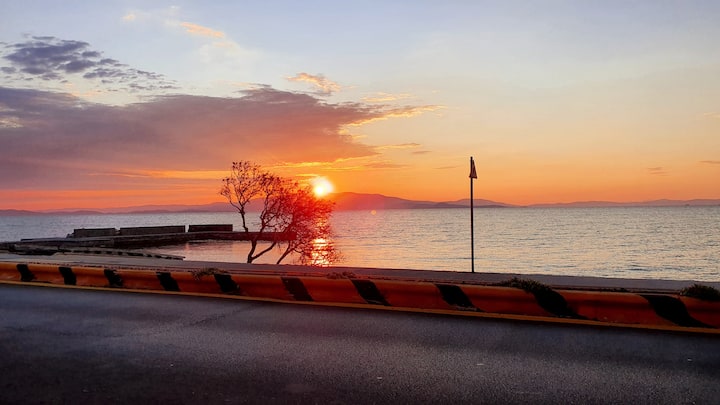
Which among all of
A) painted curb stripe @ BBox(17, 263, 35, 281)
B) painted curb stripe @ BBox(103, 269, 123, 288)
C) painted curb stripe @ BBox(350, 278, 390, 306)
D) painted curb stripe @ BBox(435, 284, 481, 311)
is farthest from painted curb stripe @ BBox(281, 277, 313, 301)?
painted curb stripe @ BBox(17, 263, 35, 281)

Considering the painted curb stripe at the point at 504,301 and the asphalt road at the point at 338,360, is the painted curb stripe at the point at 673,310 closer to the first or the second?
the asphalt road at the point at 338,360

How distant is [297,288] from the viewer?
9.61 metres

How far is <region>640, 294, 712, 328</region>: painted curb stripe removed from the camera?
7.02 metres

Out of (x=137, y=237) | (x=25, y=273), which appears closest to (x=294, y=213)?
(x=25, y=273)

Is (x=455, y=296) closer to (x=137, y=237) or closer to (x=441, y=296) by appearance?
(x=441, y=296)

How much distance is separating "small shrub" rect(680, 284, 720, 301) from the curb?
2.5 inches

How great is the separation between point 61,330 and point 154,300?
237 cm

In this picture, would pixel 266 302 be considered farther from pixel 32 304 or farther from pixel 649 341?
pixel 649 341

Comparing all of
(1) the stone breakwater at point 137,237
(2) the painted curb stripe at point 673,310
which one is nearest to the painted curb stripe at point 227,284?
(2) the painted curb stripe at point 673,310

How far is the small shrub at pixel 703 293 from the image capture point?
277 inches

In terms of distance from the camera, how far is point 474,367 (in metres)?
5.41

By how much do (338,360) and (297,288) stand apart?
397cm

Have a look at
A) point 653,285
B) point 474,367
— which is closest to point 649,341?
point 474,367

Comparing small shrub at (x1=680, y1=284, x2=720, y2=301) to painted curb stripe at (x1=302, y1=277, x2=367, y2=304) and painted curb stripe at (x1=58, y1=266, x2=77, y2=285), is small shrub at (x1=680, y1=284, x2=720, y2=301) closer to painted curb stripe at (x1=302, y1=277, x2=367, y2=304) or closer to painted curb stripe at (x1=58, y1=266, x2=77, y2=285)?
painted curb stripe at (x1=302, y1=277, x2=367, y2=304)
